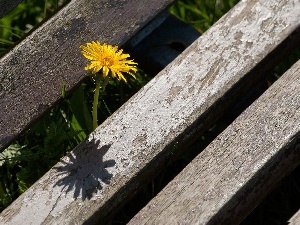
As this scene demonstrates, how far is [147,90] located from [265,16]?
368mm

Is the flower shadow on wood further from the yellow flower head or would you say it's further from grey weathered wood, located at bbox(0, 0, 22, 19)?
grey weathered wood, located at bbox(0, 0, 22, 19)

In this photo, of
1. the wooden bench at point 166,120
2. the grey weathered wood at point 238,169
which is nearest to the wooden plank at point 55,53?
the wooden bench at point 166,120

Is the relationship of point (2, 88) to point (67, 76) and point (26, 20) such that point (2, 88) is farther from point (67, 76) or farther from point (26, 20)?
point (26, 20)

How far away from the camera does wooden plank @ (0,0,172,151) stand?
1618 mm

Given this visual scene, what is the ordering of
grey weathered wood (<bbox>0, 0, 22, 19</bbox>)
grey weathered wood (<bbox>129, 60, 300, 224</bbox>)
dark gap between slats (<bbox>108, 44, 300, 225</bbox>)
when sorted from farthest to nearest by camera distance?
dark gap between slats (<bbox>108, 44, 300, 225</bbox>) → grey weathered wood (<bbox>0, 0, 22, 19</bbox>) → grey weathered wood (<bbox>129, 60, 300, 224</bbox>)

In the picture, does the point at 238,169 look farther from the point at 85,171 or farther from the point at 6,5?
the point at 6,5

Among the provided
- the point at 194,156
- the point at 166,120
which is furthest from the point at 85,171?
the point at 194,156

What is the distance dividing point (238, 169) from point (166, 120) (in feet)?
0.68

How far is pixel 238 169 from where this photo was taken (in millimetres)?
1573

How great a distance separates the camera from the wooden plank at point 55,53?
1618mm

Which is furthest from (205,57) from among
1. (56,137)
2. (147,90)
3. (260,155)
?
(56,137)

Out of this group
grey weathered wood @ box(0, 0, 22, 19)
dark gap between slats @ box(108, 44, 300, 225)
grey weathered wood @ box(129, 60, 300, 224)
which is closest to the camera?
grey weathered wood @ box(129, 60, 300, 224)

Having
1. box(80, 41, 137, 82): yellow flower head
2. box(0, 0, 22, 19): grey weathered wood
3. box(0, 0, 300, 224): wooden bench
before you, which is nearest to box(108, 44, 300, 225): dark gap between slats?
box(0, 0, 300, 224): wooden bench

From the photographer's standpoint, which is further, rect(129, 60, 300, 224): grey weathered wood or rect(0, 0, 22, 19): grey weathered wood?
rect(0, 0, 22, 19): grey weathered wood
